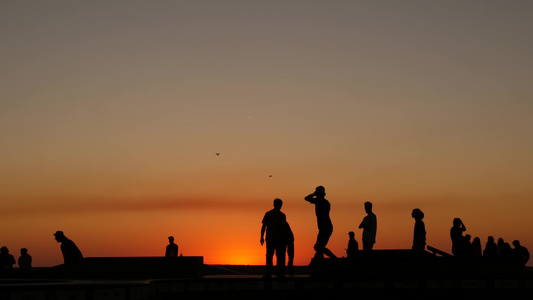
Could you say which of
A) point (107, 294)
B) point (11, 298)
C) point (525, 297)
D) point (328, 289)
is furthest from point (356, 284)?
point (11, 298)

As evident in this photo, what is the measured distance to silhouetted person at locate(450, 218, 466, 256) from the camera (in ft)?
77.7

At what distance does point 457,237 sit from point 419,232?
1.97 meters

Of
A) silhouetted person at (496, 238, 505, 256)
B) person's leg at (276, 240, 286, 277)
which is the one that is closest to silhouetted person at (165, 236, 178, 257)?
person's leg at (276, 240, 286, 277)

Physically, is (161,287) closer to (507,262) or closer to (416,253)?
(416,253)

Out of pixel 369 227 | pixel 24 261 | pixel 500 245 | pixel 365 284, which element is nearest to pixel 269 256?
pixel 365 284

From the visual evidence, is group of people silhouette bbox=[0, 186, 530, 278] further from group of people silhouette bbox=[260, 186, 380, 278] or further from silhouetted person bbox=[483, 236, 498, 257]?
silhouetted person bbox=[483, 236, 498, 257]

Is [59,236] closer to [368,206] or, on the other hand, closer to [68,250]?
[68,250]

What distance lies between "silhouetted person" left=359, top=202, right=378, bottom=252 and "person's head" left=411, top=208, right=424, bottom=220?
144 cm

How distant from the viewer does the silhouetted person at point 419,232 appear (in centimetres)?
2253

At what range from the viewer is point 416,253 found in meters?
21.9

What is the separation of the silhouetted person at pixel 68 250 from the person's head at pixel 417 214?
1130 centimetres

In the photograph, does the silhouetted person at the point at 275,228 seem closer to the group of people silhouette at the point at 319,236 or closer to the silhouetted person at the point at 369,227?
the group of people silhouette at the point at 319,236

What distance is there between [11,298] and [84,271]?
13322 millimetres

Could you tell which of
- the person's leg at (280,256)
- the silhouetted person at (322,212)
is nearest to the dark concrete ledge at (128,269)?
the person's leg at (280,256)
